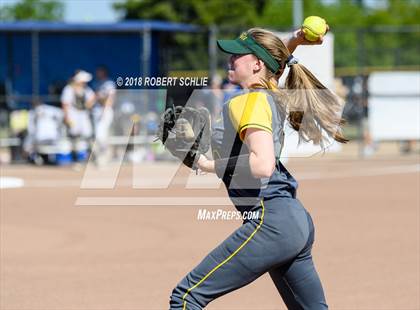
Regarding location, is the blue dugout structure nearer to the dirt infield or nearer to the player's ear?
the dirt infield

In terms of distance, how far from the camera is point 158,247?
35.1 ft

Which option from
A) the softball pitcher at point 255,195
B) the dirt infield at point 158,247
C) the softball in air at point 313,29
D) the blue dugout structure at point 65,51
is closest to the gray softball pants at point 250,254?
the softball pitcher at point 255,195

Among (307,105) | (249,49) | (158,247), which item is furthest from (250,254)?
(158,247)

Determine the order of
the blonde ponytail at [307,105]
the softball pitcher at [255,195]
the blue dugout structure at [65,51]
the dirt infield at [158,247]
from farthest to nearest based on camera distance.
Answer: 1. the blue dugout structure at [65,51]
2. the dirt infield at [158,247]
3. the blonde ponytail at [307,105]
4. the softball pitcher at [255,195]

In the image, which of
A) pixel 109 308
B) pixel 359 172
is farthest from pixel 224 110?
pixel 359 172

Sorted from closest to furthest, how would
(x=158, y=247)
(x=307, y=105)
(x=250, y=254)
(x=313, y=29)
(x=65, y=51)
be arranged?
(x=250, y=254) < (x=307, y=105) < (x=313, y=29) < (x=158, y=247) < (x=65, y=51)

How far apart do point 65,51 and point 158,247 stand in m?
16.0

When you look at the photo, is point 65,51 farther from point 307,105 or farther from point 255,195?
point 255,195

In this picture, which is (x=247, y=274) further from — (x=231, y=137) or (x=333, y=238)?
(x=333, y=238)

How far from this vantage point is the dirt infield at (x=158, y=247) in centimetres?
813

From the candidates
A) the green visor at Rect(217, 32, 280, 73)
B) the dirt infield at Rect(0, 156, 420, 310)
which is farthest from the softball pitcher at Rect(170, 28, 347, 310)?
the dirt infield at Rect(0, 156, 420, 310)

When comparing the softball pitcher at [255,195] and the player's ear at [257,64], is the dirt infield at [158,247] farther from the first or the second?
the player's ear at [257,64]

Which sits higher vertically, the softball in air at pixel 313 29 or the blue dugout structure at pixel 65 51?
the softball in air at pixel 313 29

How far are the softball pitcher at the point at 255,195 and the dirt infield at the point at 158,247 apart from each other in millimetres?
2696
